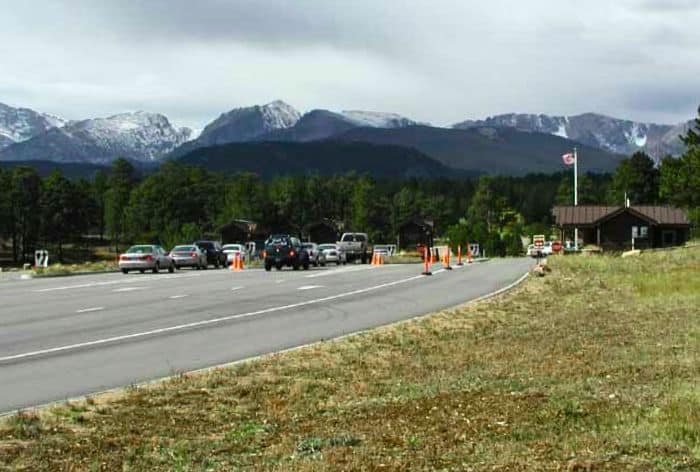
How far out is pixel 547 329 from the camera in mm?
17656

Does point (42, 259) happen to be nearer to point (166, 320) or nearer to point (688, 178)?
point (166, 320)

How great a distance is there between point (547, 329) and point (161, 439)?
1040cm

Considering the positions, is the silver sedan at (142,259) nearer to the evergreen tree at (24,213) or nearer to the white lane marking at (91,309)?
the white lane marking at (91,309)

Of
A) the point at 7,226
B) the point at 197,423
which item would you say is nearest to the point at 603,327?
the point at 197,423

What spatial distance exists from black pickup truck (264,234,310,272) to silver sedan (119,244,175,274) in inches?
212

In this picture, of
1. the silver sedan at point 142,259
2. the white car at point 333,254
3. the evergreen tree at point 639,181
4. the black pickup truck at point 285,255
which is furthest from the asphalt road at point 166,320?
the evergreen tree at point 639,181

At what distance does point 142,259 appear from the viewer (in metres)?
47.5

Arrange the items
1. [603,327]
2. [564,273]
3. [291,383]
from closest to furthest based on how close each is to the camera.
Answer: [291,383], [603,327], [564,273]

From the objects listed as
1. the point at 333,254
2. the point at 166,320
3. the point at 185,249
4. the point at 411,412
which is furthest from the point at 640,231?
the point at 411,412

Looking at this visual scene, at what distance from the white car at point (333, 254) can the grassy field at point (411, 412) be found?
4424 centimetres

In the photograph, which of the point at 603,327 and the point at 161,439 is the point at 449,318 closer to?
the point at 603,327

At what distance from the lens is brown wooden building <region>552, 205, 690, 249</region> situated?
99812mm

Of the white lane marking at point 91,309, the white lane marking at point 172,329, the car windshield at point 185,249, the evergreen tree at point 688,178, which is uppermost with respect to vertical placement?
the evergreen tree at point 688,178

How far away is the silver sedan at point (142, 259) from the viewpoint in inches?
1864
